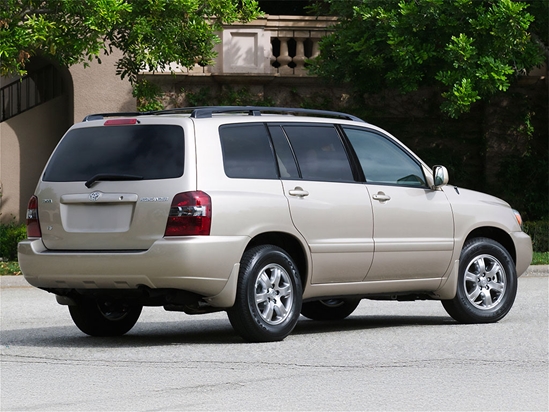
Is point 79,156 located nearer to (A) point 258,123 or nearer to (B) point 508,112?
(A) point 258,123

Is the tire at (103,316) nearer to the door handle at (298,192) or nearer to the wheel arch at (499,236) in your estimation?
the door handle at (298,192)

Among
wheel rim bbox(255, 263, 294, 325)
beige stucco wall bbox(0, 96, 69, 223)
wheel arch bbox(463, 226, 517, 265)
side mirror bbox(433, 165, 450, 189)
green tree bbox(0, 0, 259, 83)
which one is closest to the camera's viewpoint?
wheel rim bbox(255, 263, 294, 325)

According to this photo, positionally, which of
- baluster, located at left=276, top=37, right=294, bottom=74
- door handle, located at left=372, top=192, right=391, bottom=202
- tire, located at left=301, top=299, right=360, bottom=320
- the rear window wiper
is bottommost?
tire, located at left=301, top=299, right=360, bottom=320

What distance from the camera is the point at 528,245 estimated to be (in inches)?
435

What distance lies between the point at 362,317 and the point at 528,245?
6.15ft

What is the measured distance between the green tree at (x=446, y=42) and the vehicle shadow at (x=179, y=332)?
924 centimetres

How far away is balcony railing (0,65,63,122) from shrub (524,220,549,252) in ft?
39.0

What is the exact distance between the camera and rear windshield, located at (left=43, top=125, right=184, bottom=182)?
28.6 ft

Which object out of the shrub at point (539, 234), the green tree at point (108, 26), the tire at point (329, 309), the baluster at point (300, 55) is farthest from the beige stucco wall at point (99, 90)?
the tire at point (329, 309)

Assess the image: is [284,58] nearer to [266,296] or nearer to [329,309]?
[329,309]

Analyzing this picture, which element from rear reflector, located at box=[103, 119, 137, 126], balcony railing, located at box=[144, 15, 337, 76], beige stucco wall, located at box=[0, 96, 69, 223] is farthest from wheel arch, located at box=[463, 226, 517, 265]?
beige stucco wall, located at box=[0, 96, 69, 223]

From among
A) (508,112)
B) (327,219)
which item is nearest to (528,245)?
(327,219)

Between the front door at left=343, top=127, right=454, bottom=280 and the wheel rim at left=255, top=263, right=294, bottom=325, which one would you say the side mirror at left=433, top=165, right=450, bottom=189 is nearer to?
the front door at left=343, top=127, right=454, bottom=280

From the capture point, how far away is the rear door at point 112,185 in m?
8.55
